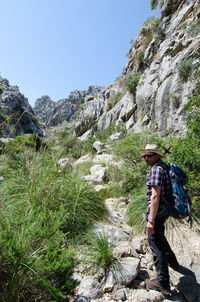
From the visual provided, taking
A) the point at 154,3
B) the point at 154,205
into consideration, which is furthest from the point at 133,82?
the point at 154,205

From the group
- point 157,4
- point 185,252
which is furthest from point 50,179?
point 157,4

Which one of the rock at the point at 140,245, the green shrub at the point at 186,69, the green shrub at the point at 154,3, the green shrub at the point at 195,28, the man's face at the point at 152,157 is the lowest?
the rock at the point at 140,245

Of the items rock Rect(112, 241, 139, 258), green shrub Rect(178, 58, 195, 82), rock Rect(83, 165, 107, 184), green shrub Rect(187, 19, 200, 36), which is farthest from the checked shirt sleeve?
green shrub Rect(187, 19, 200, 36)

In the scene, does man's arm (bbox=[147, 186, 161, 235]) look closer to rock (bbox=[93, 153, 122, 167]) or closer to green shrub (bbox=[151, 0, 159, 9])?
rock (bbox=[93, 153, 122, 167])

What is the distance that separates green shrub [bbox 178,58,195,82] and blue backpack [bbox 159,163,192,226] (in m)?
8.16

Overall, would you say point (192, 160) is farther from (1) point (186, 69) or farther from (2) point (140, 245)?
(1) point (186, 69)

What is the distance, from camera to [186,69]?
8.11 metres

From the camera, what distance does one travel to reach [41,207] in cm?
251

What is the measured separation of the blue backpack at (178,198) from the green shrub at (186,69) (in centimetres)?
816

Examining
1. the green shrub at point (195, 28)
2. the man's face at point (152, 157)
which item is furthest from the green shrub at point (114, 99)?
the man's face at point (152, 157)

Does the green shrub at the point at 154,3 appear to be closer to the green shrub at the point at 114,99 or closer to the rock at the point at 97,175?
the green shrub at the point at 114,99

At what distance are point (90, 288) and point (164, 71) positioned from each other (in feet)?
39.8

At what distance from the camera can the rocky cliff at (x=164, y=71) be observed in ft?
27.0

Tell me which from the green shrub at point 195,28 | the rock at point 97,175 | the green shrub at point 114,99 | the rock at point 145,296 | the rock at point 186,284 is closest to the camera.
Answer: the rock at point 145,296
